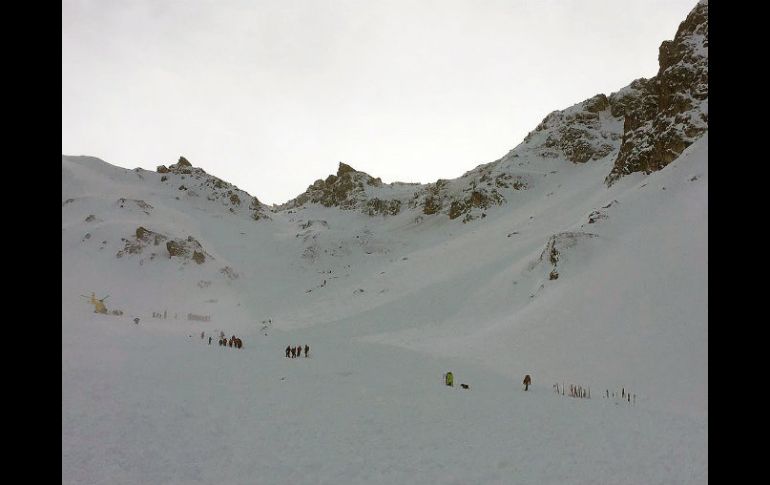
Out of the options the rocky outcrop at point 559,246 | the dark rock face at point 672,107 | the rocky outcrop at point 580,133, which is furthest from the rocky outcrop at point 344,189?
the rocky outcrop at point 559,246

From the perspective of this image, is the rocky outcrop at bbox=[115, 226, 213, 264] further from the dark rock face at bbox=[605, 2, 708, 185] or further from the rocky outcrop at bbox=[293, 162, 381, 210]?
the dark rock face at bbox=[605, 2, 708, 185]

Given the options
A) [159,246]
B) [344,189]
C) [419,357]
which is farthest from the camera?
[344,189]

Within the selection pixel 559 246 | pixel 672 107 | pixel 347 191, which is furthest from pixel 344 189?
pixel 559 246

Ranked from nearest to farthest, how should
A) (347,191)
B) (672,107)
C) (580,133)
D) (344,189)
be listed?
1. (672,107)
2. (580,133)
3. (347,191)
4. (344,189)

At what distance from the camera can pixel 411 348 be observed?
29297 millimetres

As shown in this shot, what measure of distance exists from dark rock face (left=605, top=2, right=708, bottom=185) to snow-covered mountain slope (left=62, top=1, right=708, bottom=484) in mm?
1123

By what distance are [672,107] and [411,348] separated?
133ft

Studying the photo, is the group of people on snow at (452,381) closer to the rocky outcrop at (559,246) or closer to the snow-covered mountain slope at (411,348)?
the snow-covered mountain slope at (411,348)

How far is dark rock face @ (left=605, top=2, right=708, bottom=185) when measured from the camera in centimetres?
4300

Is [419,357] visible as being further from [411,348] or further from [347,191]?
[347,191]
